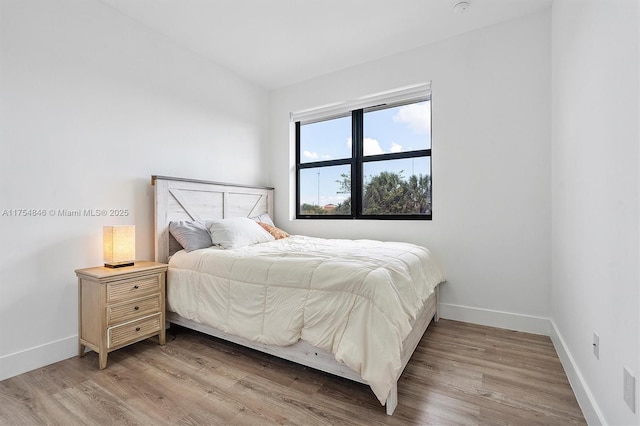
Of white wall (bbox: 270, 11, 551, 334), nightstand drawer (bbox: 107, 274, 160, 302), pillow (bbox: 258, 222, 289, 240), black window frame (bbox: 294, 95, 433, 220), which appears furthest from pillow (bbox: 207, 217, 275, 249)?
white wall (bbox: 270, 11, 551, 334)

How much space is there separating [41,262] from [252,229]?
159cm

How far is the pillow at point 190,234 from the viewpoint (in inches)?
103

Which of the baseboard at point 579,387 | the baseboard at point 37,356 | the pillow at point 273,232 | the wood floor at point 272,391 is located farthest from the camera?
the pillow at point 273,232

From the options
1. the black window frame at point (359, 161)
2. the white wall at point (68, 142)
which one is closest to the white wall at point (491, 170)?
the black window frame at point (359, 161)

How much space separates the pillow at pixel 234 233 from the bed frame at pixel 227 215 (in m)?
0.35

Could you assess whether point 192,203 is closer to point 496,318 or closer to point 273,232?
point 273,232

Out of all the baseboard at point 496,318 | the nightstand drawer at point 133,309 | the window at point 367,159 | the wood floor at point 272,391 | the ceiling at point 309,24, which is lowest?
the wood floor at point 272,391

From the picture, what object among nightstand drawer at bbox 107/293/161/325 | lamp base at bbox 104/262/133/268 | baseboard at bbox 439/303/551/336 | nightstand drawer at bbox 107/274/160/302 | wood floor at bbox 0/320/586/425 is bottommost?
wood floor at bbox 0/320/586/425

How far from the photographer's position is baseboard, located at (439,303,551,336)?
8.30 ft

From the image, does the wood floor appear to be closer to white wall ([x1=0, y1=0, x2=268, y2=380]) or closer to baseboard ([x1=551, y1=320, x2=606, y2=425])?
baseboard ([x1=551, y1=320, x2=606, y2=425])

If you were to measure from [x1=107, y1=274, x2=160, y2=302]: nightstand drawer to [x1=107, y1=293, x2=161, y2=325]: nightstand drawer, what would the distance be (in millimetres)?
45

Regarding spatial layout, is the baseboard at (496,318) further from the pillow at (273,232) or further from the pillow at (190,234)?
the pillow at (190,234)

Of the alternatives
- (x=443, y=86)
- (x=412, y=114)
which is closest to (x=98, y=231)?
(x=412, y=114)

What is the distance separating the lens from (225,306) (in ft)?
7.03
